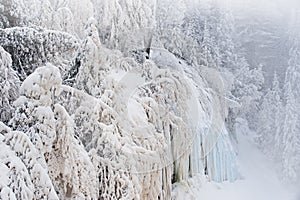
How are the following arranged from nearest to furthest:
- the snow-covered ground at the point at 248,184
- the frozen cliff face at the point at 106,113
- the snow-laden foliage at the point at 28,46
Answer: the frozen cliff face at the point at 106,113 < the snow-laden foliage at the point at 28,46 < the snow-covered ground at the point at 248,184

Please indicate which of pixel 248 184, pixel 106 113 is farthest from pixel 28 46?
pixel 248 184

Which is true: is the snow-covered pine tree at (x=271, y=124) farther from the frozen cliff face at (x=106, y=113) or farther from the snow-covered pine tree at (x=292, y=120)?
the frozen cliff face at (x=106, y=113)

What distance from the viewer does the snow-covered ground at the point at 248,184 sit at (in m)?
1.67

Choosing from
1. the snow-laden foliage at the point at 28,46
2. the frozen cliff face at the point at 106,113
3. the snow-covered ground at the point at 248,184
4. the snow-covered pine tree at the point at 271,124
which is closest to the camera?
the frozen cliff face at the point at 106,113

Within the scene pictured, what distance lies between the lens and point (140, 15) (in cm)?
171

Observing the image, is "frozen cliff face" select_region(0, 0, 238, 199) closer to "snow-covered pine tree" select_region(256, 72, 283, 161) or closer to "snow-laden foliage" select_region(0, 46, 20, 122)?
"snow-laden foliage" select_region(0, 46, 20, 122)

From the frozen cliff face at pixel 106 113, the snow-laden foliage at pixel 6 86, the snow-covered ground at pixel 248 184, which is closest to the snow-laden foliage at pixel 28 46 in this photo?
the frozen cliff face at pixel 106 113

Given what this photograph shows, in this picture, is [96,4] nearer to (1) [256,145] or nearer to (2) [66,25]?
(2) [66,25]

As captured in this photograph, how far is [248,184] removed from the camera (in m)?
1.81

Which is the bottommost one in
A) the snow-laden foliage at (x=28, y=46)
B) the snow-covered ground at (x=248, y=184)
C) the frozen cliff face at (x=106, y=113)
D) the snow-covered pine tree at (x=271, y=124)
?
the snow-covered ground at (x=248, y=184)

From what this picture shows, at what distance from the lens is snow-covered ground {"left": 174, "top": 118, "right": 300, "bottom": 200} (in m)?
1.67

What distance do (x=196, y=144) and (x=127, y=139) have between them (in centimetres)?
49

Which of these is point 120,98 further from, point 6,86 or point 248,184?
point 248,184

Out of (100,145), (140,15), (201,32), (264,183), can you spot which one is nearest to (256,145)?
(264,183)
